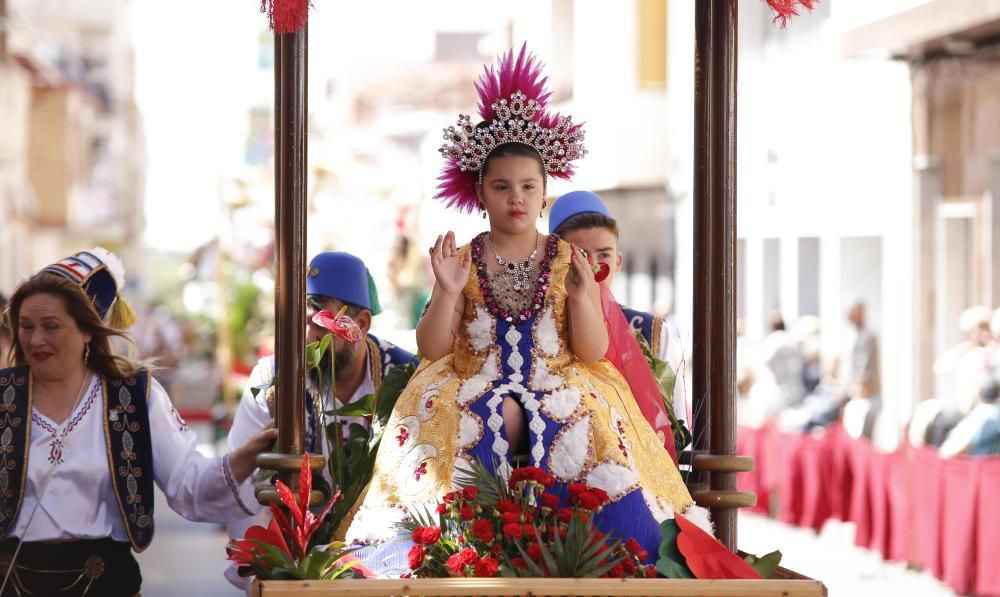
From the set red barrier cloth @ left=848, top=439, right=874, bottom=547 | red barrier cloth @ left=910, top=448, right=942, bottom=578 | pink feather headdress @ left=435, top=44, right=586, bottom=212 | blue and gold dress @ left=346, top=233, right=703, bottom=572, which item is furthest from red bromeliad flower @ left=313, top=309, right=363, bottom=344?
red barrier cloth @ left=848, top=439, right=874, bottom=547

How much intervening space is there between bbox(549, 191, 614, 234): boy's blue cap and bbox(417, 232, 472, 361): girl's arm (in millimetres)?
1657

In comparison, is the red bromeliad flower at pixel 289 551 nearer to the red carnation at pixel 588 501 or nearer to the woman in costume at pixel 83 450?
the red carnation at pixel 588 501

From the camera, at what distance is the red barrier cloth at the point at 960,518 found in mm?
9528

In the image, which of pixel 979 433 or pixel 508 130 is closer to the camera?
pixel 508 130

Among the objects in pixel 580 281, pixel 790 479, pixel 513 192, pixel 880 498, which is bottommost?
pixel 790 479

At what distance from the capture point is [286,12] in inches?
178

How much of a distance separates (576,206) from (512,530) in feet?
7.77

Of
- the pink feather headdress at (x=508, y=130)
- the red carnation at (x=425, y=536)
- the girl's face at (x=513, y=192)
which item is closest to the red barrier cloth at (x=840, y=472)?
the pink feather headdress at (x=508, y=130)

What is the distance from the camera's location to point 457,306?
179 inches

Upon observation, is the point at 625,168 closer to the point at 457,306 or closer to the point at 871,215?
the point at 871,215

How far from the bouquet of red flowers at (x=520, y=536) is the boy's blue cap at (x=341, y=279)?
180cm

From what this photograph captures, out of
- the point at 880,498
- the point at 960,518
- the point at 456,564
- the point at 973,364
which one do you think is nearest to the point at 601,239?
the point at 456,564

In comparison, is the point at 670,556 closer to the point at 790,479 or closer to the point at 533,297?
the point at 533,297

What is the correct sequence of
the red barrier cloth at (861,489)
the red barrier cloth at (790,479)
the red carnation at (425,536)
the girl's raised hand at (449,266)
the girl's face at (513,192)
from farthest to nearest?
the red barrier cloth at (790,479) < the red barrier cloth at (861,489) < the girl's face at (513,192) < the girl's raised hand at (449,266) < the red carnation at (425,536)
